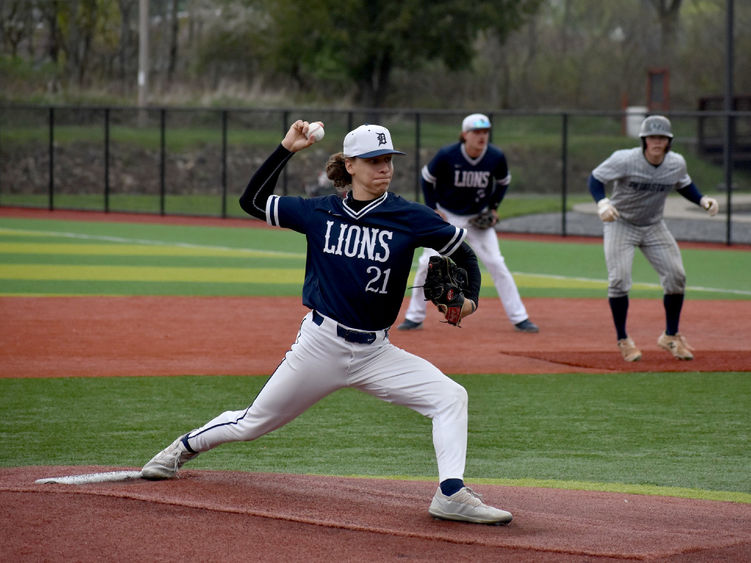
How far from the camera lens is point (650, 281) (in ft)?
57.4

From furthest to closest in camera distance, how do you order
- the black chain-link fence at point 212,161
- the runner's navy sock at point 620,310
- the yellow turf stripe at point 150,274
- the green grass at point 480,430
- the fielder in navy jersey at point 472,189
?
the black chain-link fence at point 212,161 → the yellow turf stripe at point 150,274 → the fielder in navy jersey at point 472,189 → the runner's navy sock at point 620,310 → the green grass at point 480,430

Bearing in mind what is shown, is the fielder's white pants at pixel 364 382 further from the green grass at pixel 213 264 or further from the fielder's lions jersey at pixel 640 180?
the green grass at pixel 213 264

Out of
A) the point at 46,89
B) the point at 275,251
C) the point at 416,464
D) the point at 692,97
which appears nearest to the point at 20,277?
the point at 275,251

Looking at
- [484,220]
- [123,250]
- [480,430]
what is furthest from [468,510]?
[123,250]

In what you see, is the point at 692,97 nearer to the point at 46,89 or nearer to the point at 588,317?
the point at 46,89

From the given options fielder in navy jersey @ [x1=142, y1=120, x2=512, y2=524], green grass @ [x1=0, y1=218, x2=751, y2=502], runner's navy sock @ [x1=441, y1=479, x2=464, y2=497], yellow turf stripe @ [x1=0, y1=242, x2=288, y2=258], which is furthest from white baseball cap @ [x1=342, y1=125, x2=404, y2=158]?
yellow turf stripe @ [x1=0, y1=242, x2=288, y2=258]

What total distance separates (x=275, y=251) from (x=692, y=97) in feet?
124

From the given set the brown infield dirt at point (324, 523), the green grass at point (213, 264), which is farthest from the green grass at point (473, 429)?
the green grass at point (213, 264)

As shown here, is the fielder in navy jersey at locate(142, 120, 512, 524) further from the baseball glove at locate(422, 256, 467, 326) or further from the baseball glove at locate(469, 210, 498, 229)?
the baseball glove at locate(469, 210, 498, 229)

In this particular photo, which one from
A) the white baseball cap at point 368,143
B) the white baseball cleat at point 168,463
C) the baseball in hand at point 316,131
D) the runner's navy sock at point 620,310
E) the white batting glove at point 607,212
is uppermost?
the baseball in hand at point 316,131

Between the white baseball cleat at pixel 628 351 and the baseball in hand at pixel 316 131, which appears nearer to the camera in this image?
the baseball in hand at pixel 316 131

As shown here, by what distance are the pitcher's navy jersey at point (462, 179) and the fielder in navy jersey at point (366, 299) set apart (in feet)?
21.0

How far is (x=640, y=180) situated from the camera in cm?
1019

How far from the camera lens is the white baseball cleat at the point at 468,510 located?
17.9ft
